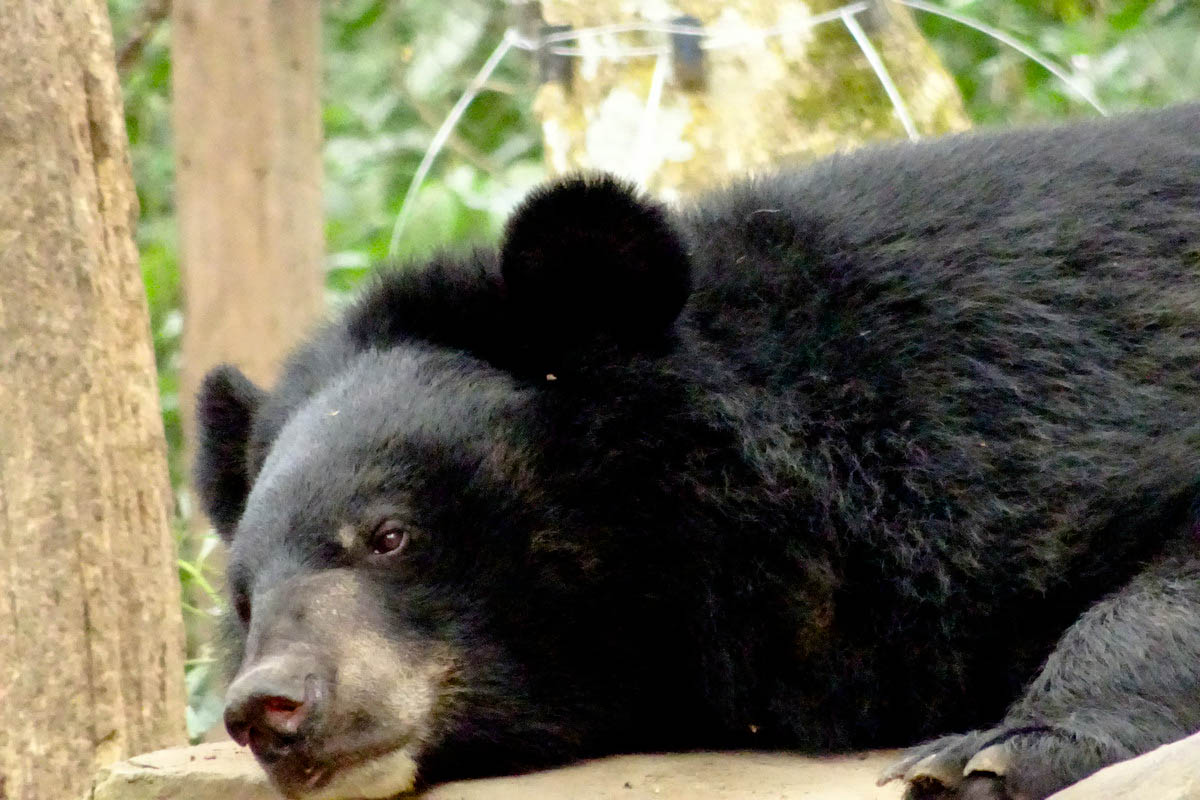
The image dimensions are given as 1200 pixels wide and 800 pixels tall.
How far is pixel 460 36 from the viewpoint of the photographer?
329 inches

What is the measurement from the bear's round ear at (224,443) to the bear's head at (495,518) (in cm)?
32

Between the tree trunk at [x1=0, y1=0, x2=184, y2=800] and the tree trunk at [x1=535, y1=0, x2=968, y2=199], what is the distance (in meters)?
1.87

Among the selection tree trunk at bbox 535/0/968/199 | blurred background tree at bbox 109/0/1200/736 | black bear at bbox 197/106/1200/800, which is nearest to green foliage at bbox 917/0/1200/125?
blurred background tree at bbox 109/0/1200/736

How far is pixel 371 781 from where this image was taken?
251 centimetres

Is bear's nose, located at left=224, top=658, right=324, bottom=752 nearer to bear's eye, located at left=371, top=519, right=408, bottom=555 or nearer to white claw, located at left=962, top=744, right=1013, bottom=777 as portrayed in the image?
bear's eye, located at left=371, top=519, right=408, bottom=555

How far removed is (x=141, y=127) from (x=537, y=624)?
22.6 ft

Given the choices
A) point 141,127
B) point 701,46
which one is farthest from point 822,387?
point 141,127

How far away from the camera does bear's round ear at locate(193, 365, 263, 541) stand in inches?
129

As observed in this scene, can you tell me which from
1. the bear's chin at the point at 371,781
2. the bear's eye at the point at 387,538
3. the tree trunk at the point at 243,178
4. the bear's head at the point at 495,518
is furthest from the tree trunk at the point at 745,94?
the bear's chin at the point at 371,781

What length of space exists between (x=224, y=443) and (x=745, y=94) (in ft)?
7.52

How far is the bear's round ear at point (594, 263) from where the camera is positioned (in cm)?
275

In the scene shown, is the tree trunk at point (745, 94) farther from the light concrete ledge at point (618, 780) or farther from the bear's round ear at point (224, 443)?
the light concrete ledge at point (618, 780)

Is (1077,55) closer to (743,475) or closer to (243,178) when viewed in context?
(243,178)

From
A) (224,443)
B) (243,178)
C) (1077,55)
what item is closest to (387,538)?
(224,443)
